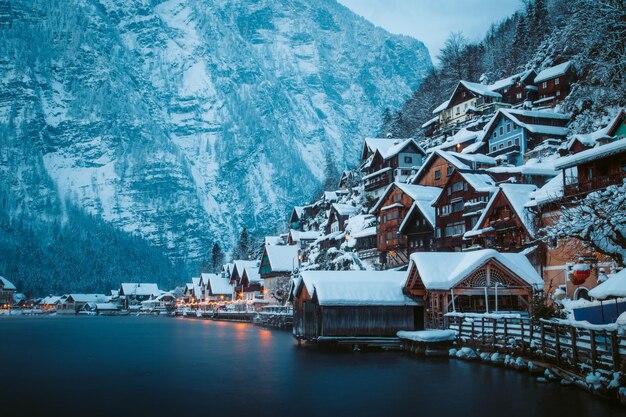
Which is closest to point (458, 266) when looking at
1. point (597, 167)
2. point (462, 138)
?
point (597, 167)

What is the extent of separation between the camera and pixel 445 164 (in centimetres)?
7325

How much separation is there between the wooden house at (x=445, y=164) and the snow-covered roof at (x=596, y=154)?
86.6ft

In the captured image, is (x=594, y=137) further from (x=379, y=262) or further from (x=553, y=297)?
(x=379, y=262)

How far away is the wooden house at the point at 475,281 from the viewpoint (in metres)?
39.4

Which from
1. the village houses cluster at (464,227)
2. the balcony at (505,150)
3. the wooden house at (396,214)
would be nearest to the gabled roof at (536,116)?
the village houses cluster at (464,227)

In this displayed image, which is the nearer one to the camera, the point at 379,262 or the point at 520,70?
the point at 379,262

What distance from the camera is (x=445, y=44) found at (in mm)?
145375

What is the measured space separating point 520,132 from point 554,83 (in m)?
16.1

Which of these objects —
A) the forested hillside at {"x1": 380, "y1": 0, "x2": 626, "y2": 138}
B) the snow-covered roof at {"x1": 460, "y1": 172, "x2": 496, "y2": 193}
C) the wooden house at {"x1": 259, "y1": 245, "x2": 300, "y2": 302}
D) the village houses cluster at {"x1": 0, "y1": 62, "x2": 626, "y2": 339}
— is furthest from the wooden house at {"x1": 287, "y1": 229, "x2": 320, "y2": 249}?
the snow-covered roof at {"x1": 460, "y1": 172, "x2": 496, "y2": 193}

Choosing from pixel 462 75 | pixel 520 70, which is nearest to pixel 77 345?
pixel 520 70

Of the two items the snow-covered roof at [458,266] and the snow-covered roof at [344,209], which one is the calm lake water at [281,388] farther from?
the snow-covered roof at [344,209]

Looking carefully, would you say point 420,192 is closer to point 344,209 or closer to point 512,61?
point 344,209

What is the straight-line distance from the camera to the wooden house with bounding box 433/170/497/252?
57812 mm

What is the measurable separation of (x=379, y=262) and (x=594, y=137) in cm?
3373
